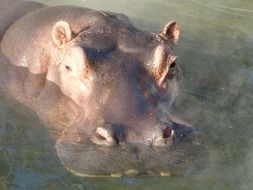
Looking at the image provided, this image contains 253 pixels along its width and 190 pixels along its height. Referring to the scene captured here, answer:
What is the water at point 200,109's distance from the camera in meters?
5.16

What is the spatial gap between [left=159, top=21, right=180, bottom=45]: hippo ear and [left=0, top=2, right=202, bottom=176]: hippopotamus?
0.4 inches

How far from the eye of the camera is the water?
5.16 m

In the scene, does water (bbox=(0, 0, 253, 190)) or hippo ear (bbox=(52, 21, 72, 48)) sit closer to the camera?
water (bbox=(0, 0, 253, 190))

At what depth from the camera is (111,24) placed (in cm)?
610

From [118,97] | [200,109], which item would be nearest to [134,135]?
[118,97]

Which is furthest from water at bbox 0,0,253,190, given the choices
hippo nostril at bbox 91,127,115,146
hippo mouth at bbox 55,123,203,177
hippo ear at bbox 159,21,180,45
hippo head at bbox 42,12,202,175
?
hippo ear at bbox 159,21,180,45

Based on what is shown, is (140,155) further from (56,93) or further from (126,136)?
(56,93)

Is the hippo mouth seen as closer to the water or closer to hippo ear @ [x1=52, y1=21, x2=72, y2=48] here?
the water

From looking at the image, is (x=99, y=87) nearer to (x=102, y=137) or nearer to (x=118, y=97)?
(x=118, y=97)

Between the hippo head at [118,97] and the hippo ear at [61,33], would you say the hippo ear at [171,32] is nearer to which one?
the hippo head at [118,97]

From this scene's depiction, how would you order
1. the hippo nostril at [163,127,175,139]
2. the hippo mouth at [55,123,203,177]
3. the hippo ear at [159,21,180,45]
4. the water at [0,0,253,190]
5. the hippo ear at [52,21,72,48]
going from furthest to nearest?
1. the hippo ear at [159,21,180,45]
2. the hippo ear at [52,21,72,48]
3. the water at [0,0,253,190]
4. the hippo nostril at [163,127,175,139]
5. the hippo mouth at [55,123,203,177]

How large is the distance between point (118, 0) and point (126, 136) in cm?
489

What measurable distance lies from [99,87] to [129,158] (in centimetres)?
85

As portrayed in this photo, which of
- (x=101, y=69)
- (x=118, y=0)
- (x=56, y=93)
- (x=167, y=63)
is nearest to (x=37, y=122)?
(x=56, y=93)
